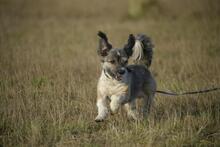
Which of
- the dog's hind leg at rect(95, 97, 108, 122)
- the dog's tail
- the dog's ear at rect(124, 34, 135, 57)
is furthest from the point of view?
the dog's tail

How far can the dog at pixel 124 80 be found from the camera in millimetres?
8055

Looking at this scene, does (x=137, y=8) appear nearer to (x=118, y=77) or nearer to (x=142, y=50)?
(x=142, y=50)

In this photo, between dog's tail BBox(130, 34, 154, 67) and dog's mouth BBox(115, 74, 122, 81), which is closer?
dog's mouth BBox(115, 74, 122, 81)

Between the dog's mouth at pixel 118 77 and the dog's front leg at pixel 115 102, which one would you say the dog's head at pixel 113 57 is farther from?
the dog's front leg at pixel 115 102

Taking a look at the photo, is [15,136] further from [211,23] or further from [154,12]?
[154,12]

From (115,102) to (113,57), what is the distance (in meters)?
0.78

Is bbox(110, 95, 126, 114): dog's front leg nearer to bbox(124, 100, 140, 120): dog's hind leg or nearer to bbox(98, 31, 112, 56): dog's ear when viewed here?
bbox(124, 100, 140, 120): dog's hind leg

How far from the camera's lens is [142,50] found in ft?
30.2

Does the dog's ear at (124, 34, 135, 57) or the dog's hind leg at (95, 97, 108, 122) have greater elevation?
the dog's ear at (124, 34, 135, 57)

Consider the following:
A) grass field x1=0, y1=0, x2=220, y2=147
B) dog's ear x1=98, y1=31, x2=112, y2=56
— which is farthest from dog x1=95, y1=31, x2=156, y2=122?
grass field x1=0, y1=0, x2=220, y2=147

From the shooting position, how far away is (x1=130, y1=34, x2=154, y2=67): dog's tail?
9.09 metres

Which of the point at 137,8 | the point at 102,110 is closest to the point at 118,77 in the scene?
the point at 102,110

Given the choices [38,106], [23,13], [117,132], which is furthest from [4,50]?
[23,13]

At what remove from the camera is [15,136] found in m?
7.34
